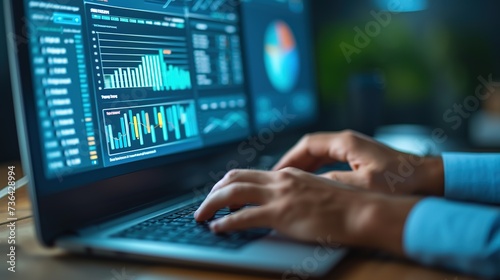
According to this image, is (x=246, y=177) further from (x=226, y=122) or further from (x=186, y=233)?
(x=226, y=122)

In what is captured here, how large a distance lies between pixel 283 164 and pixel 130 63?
1.17 feet

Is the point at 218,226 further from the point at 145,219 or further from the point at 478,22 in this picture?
the point at 478,22

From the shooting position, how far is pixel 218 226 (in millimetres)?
631

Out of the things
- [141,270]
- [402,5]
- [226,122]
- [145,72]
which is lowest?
[141,270]

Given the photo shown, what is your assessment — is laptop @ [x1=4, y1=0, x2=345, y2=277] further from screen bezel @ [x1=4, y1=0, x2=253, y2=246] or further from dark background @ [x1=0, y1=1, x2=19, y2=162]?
dark background @ [x1=0, y1=1, x2=19, y2=162]

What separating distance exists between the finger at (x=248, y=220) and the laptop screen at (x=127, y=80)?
0.73 feet

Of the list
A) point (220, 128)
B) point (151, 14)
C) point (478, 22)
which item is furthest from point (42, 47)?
point (478, 22)

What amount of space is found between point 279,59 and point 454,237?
36.6 inches

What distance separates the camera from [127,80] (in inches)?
31.6

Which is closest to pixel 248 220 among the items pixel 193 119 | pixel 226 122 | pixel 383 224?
pixel 383 224

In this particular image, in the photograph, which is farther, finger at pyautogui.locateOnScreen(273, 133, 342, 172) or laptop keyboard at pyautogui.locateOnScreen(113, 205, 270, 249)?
finger at pyautogui.locateOnScreen(273, 133, 342, 172)

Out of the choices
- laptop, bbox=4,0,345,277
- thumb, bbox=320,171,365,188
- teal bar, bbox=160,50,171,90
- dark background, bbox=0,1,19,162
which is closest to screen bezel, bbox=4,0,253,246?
laptop, bbox=4,0,345,277

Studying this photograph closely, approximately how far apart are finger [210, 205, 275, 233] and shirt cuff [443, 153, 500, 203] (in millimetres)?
387

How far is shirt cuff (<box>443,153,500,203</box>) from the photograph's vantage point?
83cm
